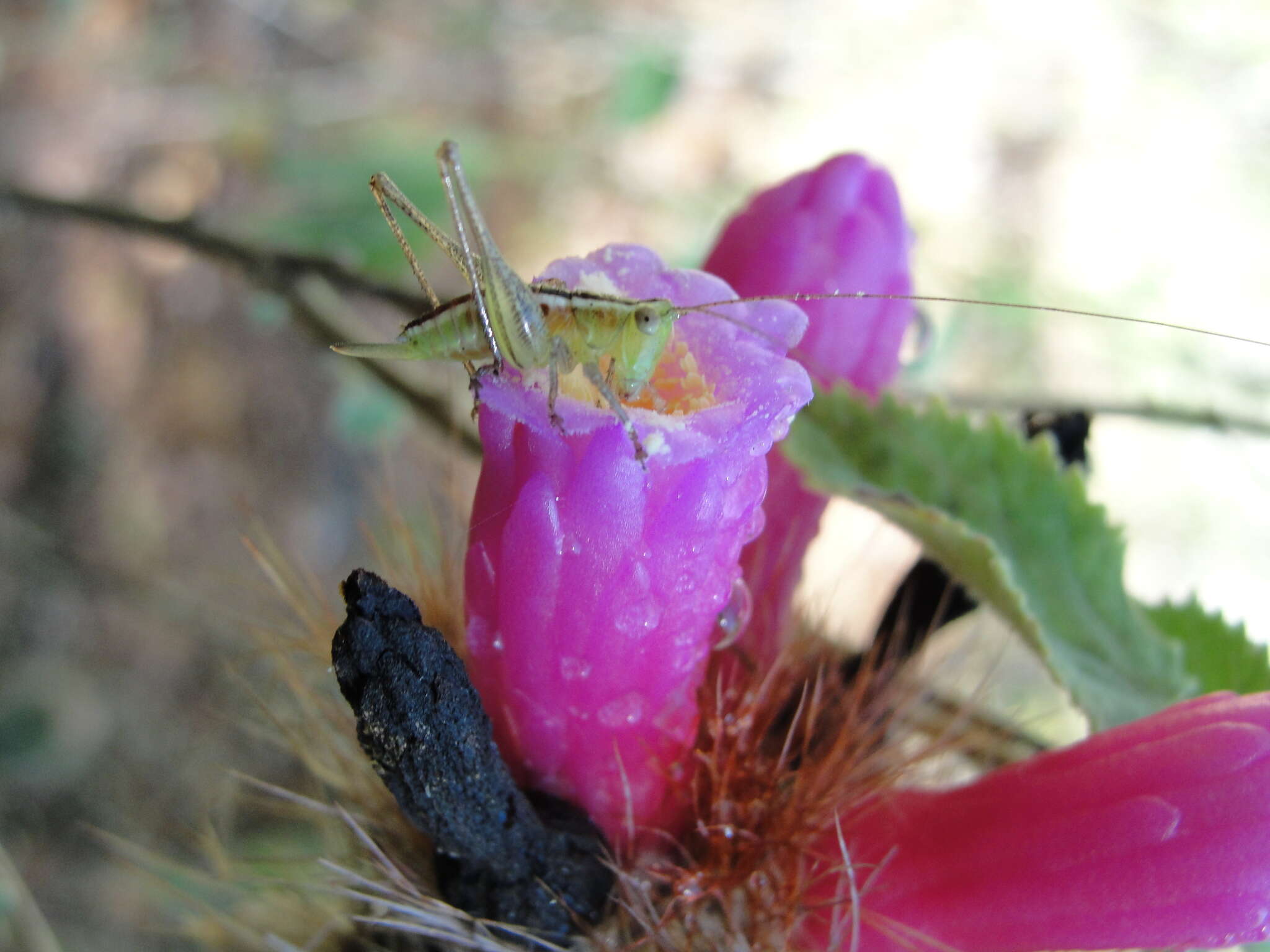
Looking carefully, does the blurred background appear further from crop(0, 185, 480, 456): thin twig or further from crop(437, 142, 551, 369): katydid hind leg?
crop(437, 142, 551, 369): katydid hind leg

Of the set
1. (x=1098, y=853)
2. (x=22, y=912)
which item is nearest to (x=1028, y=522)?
(x=1098, y=853)

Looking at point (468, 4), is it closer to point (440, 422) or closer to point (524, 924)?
point (440, 422)

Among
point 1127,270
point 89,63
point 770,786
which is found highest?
point 1127,270

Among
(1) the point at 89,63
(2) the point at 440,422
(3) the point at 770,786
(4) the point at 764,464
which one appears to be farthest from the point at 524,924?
(1) the point at 89,63

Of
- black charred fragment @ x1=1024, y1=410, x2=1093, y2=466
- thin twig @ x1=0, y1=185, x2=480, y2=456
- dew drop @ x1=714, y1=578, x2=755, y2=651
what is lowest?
dew drop @ x1=714, y1=578, x2=755, y2=651

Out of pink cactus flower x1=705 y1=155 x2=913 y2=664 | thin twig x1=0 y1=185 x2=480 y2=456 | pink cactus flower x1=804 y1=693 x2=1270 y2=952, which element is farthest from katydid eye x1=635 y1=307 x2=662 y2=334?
thin twig x1=0 y1=185 x2=480 y2=456

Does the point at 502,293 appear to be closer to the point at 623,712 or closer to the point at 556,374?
the point at 556,374

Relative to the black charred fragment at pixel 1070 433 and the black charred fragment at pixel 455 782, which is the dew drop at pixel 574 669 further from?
the black charred fragment at pixel 1070 433
